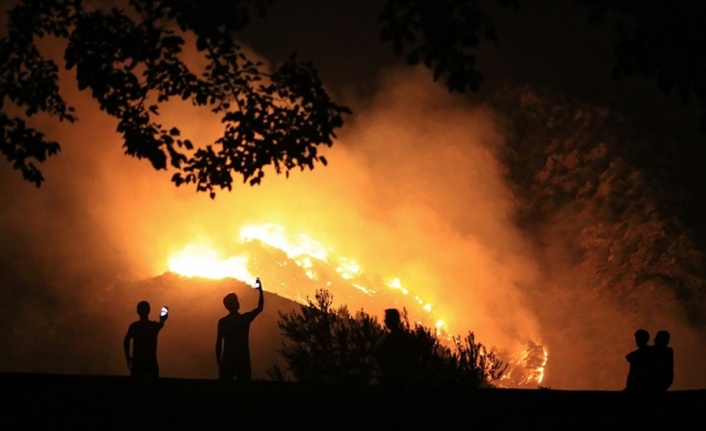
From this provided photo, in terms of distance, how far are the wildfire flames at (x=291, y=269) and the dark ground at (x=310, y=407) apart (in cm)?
4694

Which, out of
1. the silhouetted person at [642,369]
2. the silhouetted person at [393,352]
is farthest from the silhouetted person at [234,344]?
A: the silhouetted person at [642,369]

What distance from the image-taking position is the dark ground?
28.7ft

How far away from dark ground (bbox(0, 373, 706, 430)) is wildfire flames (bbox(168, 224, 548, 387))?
4694cm

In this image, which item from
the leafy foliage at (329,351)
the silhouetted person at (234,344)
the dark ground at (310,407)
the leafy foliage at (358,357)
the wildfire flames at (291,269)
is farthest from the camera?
the wildfire flames at (291,269)

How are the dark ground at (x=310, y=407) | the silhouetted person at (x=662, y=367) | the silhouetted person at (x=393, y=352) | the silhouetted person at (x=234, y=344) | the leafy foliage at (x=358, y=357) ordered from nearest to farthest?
the dark ground at (x=310, y=407)
the silhouetted person at (x=662, y=367)
the silhouetted person at (x=393, y=352)
the silhouetted person at (x=234, y=344)
the leafy foliage at (x=358, y=357)

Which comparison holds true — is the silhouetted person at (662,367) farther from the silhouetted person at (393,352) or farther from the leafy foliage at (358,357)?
the leafy foliage at (358,357)

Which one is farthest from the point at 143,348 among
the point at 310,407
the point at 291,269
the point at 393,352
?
the point at 291,269

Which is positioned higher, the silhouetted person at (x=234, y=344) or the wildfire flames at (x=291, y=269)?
the wildfire flames at (x=291, y=269)

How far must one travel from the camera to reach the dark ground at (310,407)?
873 cm

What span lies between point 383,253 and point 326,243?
4.40 meters

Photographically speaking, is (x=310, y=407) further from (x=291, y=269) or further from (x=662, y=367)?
(x=291, y=269)

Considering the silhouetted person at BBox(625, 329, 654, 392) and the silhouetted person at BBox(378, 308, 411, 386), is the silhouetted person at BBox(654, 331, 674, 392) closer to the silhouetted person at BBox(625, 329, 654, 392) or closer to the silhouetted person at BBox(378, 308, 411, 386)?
the silhouetted person at BBox(625, 329, 654, 392)

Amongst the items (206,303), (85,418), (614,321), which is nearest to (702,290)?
(614,321)

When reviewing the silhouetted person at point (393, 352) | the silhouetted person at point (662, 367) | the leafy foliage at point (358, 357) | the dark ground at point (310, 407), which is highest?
the leafy foliage at point (358, 357)
